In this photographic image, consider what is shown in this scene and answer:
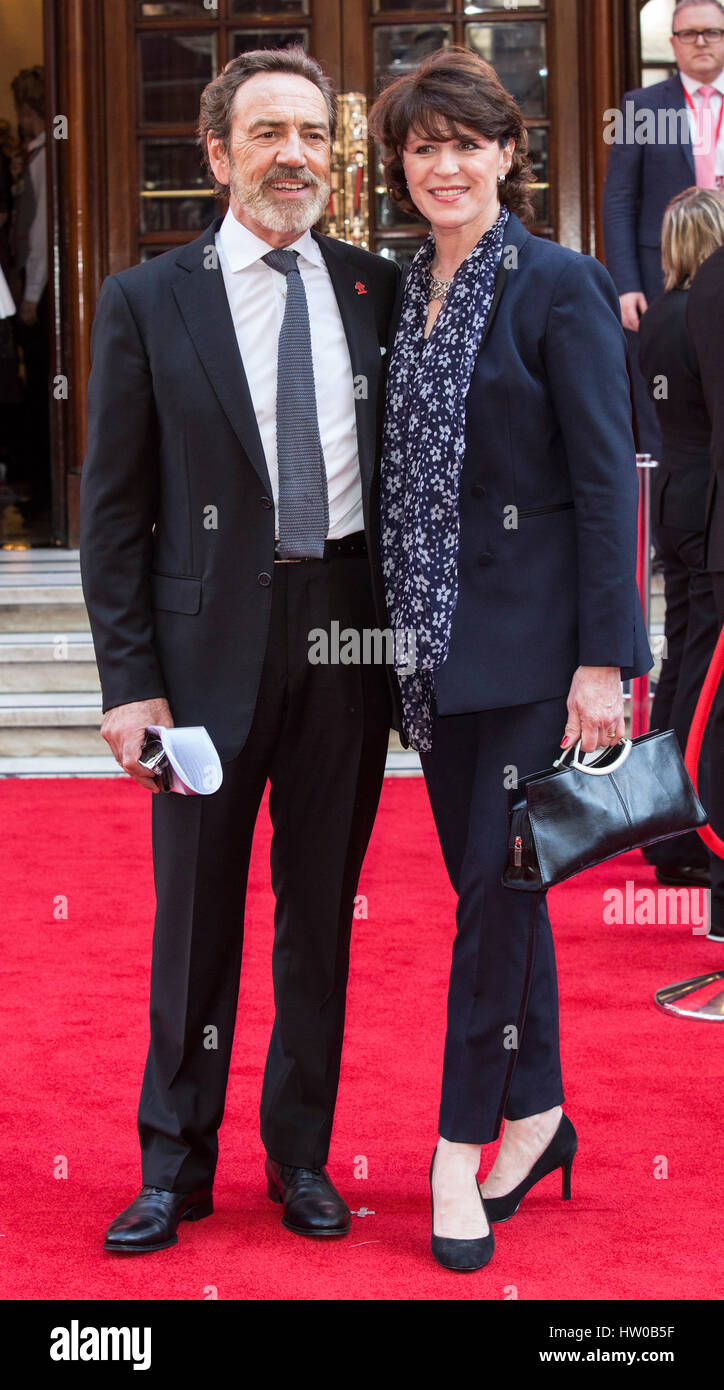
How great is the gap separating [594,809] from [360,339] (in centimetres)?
76

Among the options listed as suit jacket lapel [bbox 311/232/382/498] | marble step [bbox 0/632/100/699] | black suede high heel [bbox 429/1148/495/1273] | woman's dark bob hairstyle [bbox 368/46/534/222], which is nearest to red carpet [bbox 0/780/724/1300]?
black suede high heel [bbox 429/1148/495/1273]

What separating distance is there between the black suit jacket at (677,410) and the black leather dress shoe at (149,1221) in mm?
2447

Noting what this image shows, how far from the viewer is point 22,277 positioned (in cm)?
974

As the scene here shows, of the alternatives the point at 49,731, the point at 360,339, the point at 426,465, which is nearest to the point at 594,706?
the point at 426,465

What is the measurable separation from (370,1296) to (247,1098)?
0.83 meters

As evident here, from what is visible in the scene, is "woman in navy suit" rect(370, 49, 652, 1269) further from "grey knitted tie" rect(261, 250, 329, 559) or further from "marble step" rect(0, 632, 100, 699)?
"marble step" rect(0, 632, 100, 699)

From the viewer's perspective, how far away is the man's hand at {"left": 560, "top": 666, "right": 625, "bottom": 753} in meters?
2.32

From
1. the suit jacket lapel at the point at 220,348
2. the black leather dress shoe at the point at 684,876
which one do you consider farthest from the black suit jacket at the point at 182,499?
the black leather dress shoe at the point at 684,876

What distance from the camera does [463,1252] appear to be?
7.66ft

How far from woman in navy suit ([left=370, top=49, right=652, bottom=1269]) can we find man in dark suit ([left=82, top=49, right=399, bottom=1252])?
0.34 feet

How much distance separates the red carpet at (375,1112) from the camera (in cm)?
232

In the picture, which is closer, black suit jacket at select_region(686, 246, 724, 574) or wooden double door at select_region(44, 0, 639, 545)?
black suit jacket at select_region(686, 246, 724, 574)

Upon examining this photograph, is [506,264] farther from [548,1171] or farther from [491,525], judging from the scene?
[548,1171]
